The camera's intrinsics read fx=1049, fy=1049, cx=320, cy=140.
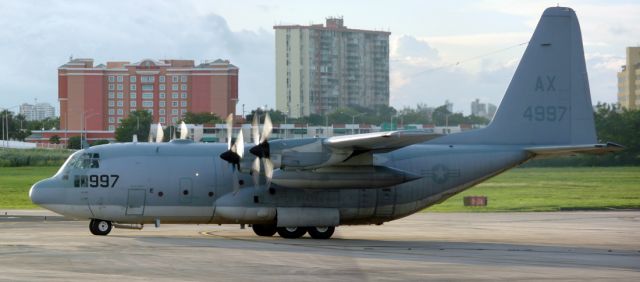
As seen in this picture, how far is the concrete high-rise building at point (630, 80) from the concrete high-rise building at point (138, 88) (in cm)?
5747

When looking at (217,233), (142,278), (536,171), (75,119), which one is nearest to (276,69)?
(75,119)

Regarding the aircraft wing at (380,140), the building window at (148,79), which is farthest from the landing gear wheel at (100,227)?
the building window at (148,79)

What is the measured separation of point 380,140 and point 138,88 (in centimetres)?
14019

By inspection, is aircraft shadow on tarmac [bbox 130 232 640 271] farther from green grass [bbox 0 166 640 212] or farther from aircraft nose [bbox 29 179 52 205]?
green grass [bbox 0 166 640 212]

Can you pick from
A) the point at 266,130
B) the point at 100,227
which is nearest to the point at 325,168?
the point at 266,130

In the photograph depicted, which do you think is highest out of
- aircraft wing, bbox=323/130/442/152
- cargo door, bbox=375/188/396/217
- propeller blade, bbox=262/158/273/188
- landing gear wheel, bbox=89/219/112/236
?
aircraft wing, bbox=323/130/442/152

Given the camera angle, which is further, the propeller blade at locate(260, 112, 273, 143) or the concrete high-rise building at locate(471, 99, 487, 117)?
the concrete high-rise building at locate(471, 99, 487, 117)

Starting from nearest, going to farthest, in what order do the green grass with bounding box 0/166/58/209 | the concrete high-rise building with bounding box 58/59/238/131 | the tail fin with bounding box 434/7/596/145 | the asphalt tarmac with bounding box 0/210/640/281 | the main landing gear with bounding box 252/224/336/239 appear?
1. the asphalt tarmac with bounding box 0/210/640/281
2. the main landing gear with bounding box 252/224/336/239
3. the tail fin with bounding box 434/7/596/145
4. the green grass with bounding box 0/166/58/209
5. the concrete high-rise building with bounding box 58/59/238/131

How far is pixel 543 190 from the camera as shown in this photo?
199 ft

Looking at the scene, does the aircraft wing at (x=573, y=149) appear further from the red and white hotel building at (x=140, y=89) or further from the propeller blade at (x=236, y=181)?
the red and white hotel building at (x=140, y=89)

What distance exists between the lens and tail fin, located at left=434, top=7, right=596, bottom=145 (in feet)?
102

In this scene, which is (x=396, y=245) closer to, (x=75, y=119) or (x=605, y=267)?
(x=605, y=267)

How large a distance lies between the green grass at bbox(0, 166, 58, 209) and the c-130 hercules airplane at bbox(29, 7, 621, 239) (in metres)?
24.2

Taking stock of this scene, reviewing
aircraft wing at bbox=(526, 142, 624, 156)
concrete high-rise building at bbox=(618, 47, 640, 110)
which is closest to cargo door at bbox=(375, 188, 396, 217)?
aircraft wing at bbox=(526, 142, 624, 156)
